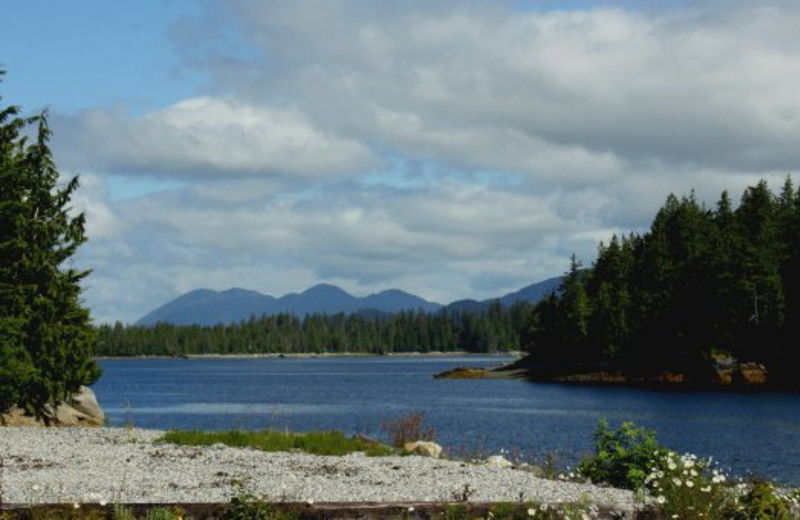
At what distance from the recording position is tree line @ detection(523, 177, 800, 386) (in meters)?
102

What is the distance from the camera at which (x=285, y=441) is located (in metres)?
28.0

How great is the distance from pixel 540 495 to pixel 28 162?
95.4 ft

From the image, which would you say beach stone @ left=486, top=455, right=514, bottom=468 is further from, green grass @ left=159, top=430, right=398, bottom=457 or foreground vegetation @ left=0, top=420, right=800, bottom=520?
foreground vegetation @ left=0, top=420, right=800, bottom=520

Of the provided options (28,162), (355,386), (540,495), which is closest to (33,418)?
(28,162)

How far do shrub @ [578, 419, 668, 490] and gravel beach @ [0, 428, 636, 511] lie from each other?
121cm

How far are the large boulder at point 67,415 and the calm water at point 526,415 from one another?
16.1 feet

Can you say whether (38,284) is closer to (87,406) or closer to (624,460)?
(87,406)

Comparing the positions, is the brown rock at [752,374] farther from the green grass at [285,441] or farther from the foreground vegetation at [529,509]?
the foreground vegetation at [529,509]

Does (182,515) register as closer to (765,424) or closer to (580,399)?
(765,424)

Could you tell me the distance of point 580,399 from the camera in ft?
274

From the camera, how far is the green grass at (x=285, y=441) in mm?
26906

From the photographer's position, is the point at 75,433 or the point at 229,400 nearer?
the point at 75,433

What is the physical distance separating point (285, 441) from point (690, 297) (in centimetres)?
8931

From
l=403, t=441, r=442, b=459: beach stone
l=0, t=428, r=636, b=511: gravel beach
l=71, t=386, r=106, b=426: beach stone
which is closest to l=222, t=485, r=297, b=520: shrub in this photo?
l=0, t=428, r=636, b=511: gravel beach
